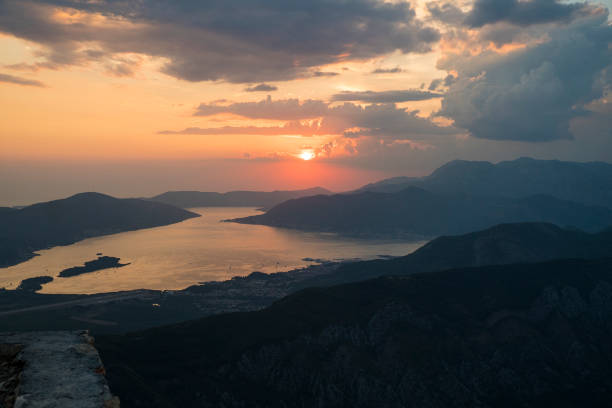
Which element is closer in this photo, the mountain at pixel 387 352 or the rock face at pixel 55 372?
the rock face at pixel 55 372

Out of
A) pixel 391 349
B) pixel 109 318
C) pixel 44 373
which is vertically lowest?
pixel 109 318

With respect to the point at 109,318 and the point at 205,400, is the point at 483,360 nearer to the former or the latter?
the point at 205,400

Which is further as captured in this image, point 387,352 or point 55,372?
point 387,352

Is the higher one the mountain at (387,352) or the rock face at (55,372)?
the rock face at (55,372)

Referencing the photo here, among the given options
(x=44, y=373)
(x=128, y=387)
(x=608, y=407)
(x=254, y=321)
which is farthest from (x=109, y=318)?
(x=44, y=373)
